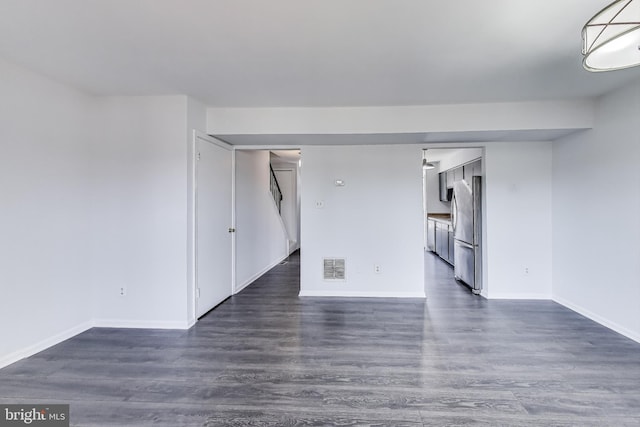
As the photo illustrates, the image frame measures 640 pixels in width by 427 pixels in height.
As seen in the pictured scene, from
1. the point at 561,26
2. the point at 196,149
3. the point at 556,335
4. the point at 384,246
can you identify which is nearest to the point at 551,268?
the point at 556,335

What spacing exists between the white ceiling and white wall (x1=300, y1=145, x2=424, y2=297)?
1146mm

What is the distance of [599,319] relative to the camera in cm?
313

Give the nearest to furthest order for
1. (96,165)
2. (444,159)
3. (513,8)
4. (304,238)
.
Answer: (513,8) → (96,165) → (304,238) → (444,159)

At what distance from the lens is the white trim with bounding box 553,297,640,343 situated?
276 centimetres

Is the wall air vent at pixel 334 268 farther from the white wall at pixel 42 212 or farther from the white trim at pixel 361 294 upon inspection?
the white wall at pixel 42 212

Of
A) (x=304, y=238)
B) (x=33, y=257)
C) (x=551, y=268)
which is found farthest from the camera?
(x=304, y=238)

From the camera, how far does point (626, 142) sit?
2816 mm

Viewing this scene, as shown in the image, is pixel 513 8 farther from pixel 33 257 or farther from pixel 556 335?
pixel 33 257

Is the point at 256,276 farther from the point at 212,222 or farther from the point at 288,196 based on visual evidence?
the point at 288,196

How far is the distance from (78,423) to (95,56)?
8.29 ft

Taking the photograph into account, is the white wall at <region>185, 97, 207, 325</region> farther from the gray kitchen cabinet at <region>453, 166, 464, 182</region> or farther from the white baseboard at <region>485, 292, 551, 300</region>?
the gray kitchen cabinet at <region>453, 166, 464, 182</region>

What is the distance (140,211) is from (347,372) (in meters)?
2.61

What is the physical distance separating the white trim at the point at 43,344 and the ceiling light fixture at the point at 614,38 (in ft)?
14.1

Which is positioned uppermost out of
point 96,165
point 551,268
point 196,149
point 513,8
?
point 513,8
